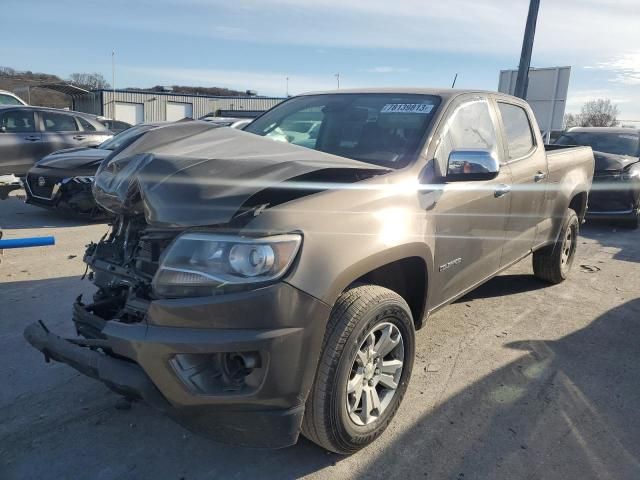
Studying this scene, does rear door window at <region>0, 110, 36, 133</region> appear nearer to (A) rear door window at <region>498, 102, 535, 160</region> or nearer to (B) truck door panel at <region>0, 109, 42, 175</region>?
(B) truck door panel at <region>0, 109, 42, 175</region>

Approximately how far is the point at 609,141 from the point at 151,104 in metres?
39.9

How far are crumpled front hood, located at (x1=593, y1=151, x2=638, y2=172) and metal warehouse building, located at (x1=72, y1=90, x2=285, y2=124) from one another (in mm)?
32389

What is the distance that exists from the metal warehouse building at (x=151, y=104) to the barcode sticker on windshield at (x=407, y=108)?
36.7 meters

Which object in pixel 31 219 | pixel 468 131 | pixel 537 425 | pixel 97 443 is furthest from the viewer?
pixel 31 219

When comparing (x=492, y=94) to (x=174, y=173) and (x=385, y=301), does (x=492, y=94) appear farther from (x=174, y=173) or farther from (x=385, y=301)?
(x=174, y=173)

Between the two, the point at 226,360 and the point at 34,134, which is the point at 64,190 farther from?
the point at 226,360

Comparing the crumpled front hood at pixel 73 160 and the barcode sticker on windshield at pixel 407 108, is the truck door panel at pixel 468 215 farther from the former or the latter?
the crumpled front hood at pixel 73 160

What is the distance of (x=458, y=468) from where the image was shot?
2598 millimetres

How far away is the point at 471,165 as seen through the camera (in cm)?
308

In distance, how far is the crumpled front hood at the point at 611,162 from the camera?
8.79 metres

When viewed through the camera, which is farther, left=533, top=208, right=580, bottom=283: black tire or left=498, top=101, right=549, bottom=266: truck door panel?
left=533, top=208, right=580, bottom=283: black tire

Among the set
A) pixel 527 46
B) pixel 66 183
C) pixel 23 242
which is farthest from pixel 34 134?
pixel 527 46

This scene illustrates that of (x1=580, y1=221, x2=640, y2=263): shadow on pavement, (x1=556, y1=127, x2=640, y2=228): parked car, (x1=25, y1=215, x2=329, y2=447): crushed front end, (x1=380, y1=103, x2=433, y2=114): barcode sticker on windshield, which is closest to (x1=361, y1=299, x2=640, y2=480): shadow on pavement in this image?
(x1=25, y1=215, x2=329, y2=447): crushed front end

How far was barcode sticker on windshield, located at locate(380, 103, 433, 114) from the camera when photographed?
11.3ft
